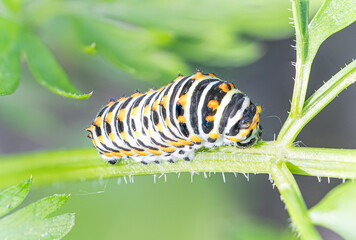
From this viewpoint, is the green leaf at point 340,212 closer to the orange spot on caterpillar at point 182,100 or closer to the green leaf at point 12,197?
the orange spot on caterpillar at point 182,100

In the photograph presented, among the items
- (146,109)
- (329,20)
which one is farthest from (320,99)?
(146,109)

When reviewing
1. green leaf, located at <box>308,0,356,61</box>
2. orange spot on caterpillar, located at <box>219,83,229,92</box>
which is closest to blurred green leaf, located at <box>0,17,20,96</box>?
orange spot on caterpillar, located at <box>219,83,229,92</box>

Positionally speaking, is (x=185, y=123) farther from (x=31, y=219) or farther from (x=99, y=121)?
(x=31, y=219)

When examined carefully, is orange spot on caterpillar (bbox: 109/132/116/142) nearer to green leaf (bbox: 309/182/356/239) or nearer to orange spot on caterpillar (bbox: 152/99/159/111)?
orange spot on caterpillar (bbox: 152/99/159/111)

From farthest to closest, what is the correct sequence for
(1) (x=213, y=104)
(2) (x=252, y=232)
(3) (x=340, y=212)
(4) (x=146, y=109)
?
(2) (x=252, y=232), (4) (x=146, y=109), (1) (x=213, y=104), (3) (x=340, y=212)

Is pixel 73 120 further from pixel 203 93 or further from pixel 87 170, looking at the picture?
pixel 203 93

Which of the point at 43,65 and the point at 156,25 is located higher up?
the point at 156,25

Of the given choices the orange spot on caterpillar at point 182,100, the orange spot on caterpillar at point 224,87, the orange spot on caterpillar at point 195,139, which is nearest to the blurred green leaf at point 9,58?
the orange spot on caterpillar at point 182,100
